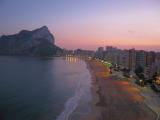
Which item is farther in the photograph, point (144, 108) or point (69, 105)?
point (69, 105)

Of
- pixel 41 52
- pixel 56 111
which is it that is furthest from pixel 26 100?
pixel 41 52

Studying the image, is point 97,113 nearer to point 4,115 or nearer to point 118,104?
point 118,104

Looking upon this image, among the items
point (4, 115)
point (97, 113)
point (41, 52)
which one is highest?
point (41, 52)

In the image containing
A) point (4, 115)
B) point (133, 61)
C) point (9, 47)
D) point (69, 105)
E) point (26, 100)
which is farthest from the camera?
point (9, 47)

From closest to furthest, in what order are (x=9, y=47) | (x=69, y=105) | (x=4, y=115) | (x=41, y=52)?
(x=4, y=115) < (x=69, y=105) < (x=41, y=52) < (x=9, y=47)

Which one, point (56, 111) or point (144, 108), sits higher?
point (144, 108)

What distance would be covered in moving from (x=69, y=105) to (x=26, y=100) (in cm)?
678

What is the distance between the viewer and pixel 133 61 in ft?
179

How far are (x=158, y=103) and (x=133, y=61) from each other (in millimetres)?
45065

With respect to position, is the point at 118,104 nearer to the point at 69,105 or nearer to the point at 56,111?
the point at 69,105

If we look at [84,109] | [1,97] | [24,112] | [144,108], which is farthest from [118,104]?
[1,97]

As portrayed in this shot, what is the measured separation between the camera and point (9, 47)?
18012cm

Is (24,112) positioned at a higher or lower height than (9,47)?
lower

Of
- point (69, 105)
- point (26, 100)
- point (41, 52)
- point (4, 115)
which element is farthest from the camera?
point (41, 52)
